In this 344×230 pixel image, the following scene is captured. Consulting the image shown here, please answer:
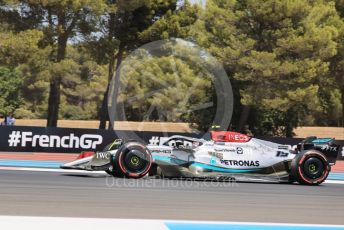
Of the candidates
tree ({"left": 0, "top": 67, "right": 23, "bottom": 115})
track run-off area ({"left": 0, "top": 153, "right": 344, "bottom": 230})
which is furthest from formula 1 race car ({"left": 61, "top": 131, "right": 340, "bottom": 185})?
tree ({"left": 0, "top": 67, "right": 23, "bottom": 115})

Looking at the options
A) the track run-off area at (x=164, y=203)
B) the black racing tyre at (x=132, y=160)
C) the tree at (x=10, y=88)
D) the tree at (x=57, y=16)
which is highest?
the tree at (x=57, y=16)

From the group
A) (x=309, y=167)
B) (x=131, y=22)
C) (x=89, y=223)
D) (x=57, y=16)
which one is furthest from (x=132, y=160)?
(x=131, y=22)

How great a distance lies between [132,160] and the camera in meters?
12.1

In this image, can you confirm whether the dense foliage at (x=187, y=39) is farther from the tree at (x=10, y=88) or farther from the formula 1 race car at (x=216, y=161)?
the tree at (x=10, y=88)

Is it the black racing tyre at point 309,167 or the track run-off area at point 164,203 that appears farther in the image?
the black racing tyre at point 309,167

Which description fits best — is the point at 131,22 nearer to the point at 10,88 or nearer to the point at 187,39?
the point at 187,39

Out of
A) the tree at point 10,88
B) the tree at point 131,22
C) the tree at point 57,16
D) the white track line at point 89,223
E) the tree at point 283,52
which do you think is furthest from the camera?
the tree at point 10,88

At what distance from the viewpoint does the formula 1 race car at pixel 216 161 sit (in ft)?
39.6

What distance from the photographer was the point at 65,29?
1250 inches

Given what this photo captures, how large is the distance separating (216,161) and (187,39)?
21.9m

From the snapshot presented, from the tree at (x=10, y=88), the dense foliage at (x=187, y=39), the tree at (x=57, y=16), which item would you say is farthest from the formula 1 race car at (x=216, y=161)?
the tree at (x=10, y=88)

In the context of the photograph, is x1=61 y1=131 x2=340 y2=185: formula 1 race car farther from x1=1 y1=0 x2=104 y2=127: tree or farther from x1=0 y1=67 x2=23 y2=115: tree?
x1=0 y1=67 x2=23 y2=115: tree

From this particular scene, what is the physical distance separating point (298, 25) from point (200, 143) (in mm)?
20911

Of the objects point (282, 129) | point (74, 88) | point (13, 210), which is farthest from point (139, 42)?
point (74, 88)
